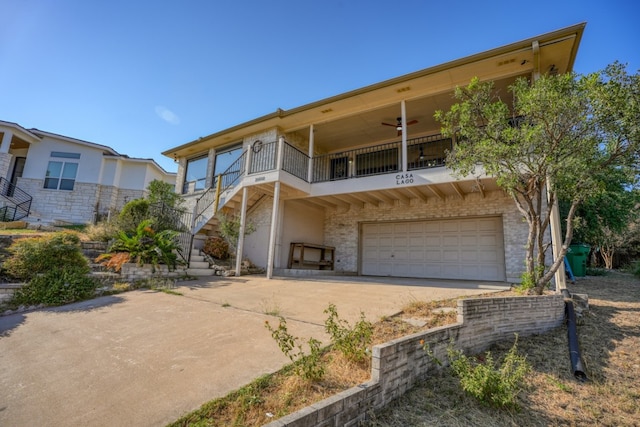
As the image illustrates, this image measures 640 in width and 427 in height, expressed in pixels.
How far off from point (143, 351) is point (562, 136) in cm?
677

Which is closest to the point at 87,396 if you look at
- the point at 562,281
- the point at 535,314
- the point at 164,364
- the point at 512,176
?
the point at 164,364

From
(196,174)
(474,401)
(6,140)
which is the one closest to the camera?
(474,401)

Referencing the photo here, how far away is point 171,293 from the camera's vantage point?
6012mm

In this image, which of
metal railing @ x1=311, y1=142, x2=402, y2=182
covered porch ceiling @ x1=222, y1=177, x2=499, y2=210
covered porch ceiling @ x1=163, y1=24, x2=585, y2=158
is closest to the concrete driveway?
covered porch ceiling @ x1=222, y1=177, x2=499, y2=210

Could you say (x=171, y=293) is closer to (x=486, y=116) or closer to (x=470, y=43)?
(x=486, y=116)

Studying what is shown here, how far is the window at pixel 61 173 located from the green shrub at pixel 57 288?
1347 centimetres

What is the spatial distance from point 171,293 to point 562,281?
8.19 meters

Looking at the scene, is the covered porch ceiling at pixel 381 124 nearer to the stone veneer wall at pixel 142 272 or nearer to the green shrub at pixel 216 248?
the green shrub at pixel 216 248

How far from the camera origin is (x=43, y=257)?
5691 millimetres

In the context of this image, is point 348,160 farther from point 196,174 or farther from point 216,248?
point 196,174

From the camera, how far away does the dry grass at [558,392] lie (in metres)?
2.55

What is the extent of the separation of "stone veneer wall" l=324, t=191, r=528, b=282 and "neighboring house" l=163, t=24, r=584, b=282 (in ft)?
0.11

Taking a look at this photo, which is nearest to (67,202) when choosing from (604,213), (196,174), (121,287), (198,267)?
(196,174)

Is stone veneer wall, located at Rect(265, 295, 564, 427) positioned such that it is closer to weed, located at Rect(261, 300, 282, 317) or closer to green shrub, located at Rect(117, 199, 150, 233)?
weed, located at Rect(261, 300, 282, 317)
